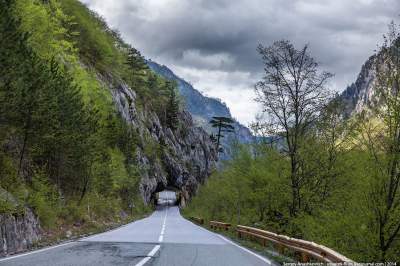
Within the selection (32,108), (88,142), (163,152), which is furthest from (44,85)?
(163,152)

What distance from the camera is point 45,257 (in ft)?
37.2

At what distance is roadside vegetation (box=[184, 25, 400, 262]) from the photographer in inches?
483

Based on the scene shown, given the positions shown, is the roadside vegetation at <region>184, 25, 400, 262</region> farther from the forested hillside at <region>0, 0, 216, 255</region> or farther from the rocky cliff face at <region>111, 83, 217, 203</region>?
the rocky cliff face at <region>111, 83, 217, 203</region>

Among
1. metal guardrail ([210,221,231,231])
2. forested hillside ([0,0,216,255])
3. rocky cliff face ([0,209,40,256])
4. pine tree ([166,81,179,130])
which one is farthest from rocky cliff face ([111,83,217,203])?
rocky cliff face ([0,209,40,256])

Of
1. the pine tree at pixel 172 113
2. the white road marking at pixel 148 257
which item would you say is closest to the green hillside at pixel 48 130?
the white road marking at pixel 148 257

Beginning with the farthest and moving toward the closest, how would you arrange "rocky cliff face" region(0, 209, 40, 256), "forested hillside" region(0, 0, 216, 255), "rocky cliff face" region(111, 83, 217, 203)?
"rocky cliff face" region(111, 83, 217, 203)
"forested hillside" region(0, 0, 216, 255)
"rocky cliff face" region(0, 209, 40, 256)

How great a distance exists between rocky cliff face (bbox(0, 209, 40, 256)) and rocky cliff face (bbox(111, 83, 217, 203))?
44.2 meters

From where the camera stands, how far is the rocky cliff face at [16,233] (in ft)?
43.4

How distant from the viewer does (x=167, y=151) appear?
102 meters

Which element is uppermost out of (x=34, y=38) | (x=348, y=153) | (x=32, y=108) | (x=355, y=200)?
(x=34, y=38)

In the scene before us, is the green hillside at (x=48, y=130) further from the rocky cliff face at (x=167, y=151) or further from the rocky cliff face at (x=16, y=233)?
the rocky cliff face at (x=167, y=151)

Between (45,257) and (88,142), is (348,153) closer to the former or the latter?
(45,257)

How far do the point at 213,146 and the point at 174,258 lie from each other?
13239 cm

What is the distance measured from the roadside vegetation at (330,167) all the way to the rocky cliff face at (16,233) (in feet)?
31.4
